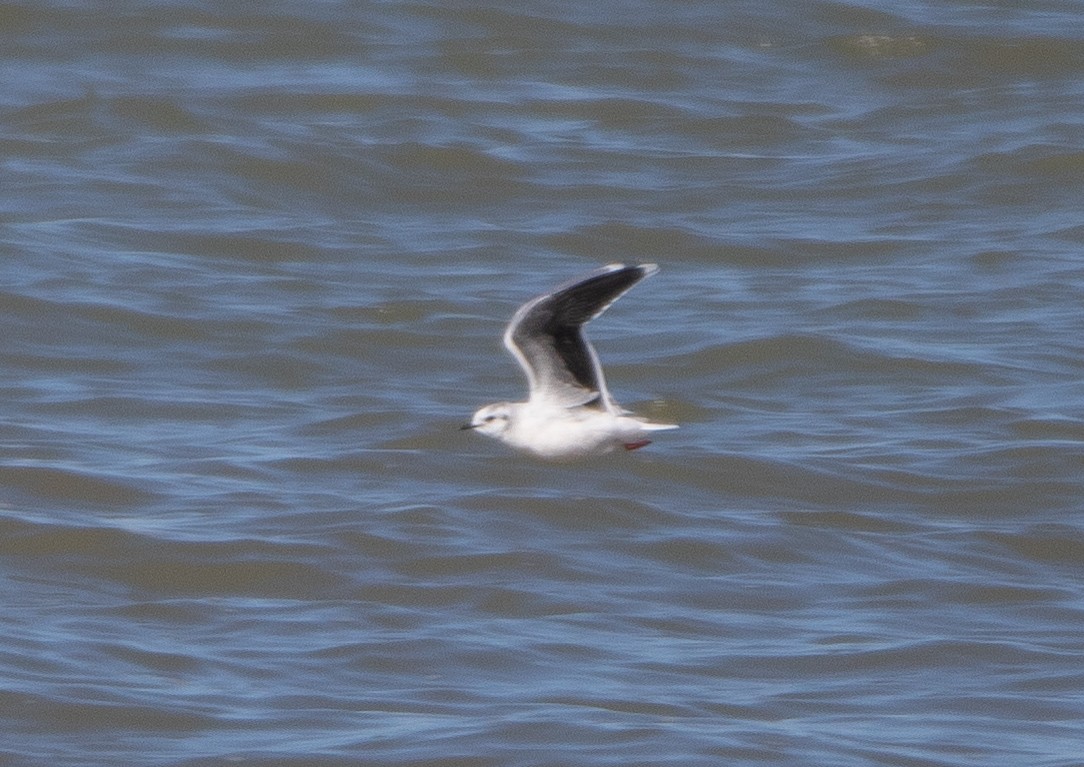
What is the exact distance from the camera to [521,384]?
13633mm

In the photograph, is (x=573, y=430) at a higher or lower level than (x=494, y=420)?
→ lower

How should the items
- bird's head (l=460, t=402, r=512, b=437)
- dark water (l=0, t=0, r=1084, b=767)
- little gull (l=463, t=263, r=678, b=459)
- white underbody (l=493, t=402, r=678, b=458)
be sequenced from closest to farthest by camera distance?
dark water (l=0, t=0, r=1084, b=767), little gull (l=463, t=263, r=678, b=459), white underbody (l=493, t=402, r=678, b=458), bird's head (l=460, t=402, r=512, b=437)

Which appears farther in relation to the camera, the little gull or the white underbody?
the white underbody

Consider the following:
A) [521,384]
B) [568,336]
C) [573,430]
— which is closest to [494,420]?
[573,430]

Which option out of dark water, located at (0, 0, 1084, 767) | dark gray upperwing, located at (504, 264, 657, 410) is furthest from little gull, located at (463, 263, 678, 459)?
dark water, located at (0, 0, 1084, 767)

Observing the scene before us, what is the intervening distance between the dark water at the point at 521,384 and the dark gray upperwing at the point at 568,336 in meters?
0.95

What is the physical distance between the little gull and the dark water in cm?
66

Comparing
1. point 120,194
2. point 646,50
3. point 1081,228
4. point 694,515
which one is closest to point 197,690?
A: point 694,515

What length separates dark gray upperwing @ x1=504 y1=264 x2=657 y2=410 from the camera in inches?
371

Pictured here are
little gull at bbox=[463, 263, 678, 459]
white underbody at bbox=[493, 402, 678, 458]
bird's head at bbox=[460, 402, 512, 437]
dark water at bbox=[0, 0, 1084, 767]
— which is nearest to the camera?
dark water at bbox=[0, 0, 1084, 767]

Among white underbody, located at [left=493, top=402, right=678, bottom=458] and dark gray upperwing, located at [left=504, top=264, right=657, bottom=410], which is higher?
dark gray upperwing, located at [left=504, top=264, right=657, bottom=410]

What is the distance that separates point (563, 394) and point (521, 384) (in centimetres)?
317

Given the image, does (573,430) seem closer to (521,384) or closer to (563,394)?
(563,394)

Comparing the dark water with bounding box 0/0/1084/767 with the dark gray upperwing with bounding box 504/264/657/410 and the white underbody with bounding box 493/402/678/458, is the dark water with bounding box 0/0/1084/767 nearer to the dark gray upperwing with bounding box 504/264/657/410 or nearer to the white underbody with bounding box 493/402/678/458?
the white underbody with bounding box 493/402/678/458
